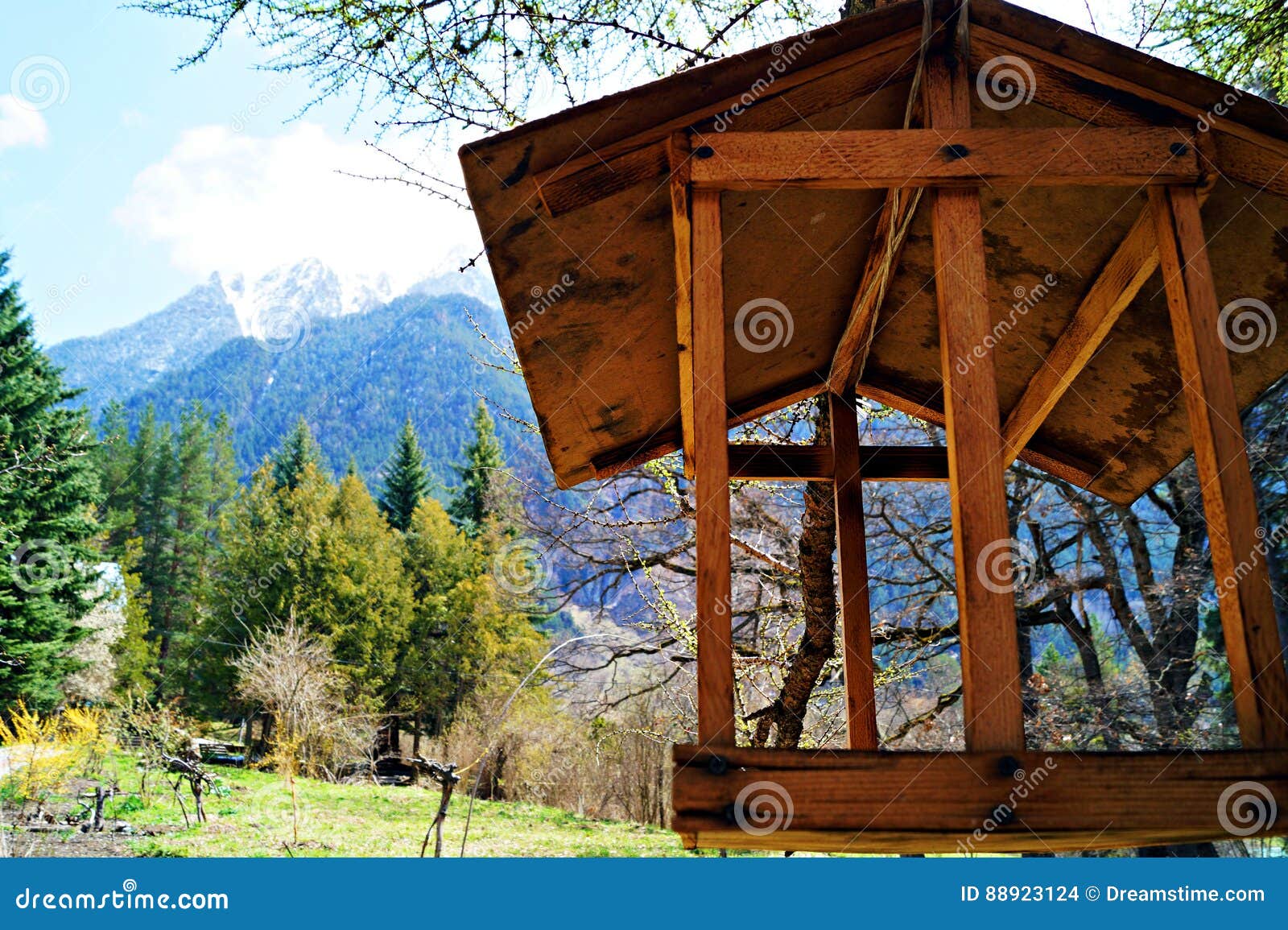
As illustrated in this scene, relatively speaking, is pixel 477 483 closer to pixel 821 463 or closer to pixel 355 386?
pixel 821 463

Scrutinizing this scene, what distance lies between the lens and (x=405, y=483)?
111ft

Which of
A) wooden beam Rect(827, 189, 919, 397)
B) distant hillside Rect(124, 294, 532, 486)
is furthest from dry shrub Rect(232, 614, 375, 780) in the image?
distant hillside Rect(124, 294, 532, 486)

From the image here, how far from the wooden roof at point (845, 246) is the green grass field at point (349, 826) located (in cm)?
1078

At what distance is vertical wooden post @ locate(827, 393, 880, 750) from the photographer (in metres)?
3.76

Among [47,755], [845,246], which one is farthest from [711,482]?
[47,755]

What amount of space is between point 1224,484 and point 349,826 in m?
17.0

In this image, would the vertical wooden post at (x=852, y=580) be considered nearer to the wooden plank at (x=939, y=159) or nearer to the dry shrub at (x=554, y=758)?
the wooden plank at (x=939, y=159)

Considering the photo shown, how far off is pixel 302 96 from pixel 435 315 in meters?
149

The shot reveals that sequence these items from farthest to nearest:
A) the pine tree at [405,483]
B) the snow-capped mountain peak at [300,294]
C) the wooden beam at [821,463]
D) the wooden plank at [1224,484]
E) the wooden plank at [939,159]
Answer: the snow-capped mountain peak at [300,294], the pine tree at [405,483], the wooden beam at [821,463], the wooden plank at [939,159], the wooden plank at [1224,484]

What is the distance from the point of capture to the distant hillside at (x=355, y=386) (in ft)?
388

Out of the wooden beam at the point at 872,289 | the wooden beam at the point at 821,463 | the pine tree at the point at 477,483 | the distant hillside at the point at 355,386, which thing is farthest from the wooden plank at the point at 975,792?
the distant hillside at the point at 355,386

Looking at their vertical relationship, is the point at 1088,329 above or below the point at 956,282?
above

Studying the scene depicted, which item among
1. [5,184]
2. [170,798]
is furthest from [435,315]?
[170,798]
